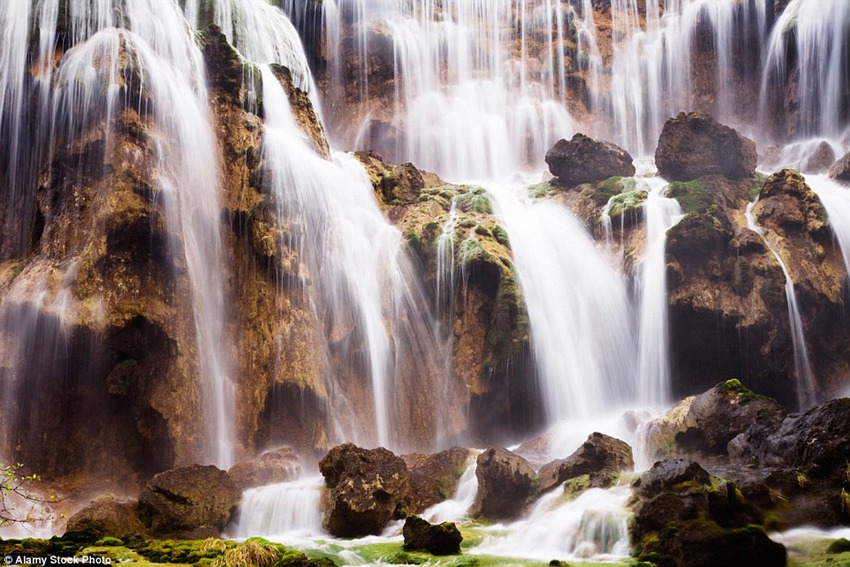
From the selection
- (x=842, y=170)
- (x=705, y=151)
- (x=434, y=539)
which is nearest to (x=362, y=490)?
(x=434, y=539)

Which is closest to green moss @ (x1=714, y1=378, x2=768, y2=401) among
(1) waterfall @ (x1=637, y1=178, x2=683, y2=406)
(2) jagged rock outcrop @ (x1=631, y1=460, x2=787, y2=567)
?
(1) waterfall @ (x1=637, y1=178, x2=683, y2=406)

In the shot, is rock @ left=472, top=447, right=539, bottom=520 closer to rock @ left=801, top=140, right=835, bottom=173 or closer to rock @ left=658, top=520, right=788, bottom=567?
rock @ left=658, top=520, right=788, bottom=567

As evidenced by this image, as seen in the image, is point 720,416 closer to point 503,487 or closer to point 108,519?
point 503,487

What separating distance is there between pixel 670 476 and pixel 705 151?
19898 mm

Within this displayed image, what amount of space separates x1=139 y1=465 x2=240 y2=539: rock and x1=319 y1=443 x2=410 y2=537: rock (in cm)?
239

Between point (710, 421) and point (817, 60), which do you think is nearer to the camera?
point (710, 421)

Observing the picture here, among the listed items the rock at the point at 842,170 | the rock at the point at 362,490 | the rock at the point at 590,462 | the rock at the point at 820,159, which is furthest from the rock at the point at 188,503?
the rock at the point at 820,159

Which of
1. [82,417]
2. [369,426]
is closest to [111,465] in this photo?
[82,417]

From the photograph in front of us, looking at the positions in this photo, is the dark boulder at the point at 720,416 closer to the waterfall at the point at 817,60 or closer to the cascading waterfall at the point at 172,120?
the cascading waterfall at the point at 172,120

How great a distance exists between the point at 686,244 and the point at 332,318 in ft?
40.9

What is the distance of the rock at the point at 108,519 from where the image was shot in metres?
14.7

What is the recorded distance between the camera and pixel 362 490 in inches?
640

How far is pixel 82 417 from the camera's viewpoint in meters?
19.0

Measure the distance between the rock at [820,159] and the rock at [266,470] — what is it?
2700cm
